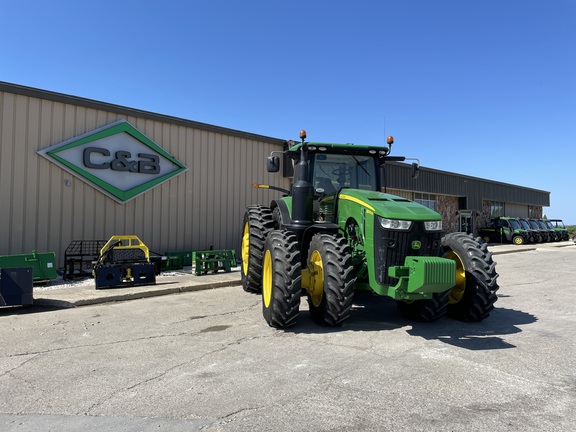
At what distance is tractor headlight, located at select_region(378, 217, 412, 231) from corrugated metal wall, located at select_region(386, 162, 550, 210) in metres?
15.4

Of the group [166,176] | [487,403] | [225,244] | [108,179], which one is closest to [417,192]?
[225,244]

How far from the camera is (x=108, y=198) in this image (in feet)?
38.0

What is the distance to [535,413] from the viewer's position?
3.00 metres

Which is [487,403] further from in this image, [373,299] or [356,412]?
[373,299]

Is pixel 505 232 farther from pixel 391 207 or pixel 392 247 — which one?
pixel 392 247

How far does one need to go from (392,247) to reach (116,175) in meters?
9.28

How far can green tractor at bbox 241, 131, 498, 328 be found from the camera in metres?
4.95

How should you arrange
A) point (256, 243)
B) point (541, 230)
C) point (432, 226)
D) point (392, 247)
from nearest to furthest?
point (392, 247) < point (432, 226) < point (256, 243) < point (541, 230)

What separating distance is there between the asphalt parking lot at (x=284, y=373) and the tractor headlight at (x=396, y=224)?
1343mm

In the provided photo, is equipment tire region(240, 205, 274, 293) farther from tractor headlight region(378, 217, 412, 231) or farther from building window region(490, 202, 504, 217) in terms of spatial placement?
building window region(490, 202, 504, 217)

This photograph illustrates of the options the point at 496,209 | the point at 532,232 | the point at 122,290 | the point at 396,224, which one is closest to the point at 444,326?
the point at 396,224

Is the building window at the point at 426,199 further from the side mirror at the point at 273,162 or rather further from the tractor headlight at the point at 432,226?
the tractor headlight at the point at 432,226

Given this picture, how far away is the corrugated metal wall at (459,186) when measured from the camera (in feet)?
70.8

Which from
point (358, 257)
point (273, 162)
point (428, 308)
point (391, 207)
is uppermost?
point (273, 162)
